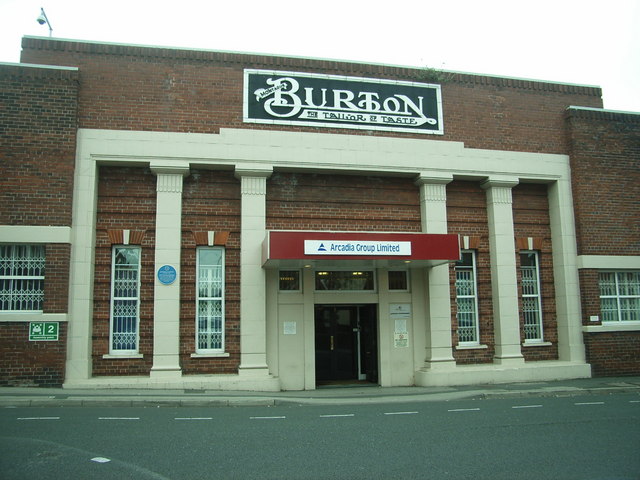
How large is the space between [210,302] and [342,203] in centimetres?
431

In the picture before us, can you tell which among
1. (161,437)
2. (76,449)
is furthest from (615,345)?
(76,449)

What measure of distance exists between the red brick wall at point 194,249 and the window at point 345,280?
2285 millimetres

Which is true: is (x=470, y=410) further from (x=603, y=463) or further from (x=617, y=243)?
(x=617, y=243)

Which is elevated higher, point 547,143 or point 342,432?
point 547,143

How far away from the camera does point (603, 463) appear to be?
22.9ft

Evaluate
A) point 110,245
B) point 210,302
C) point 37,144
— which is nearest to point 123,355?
point 210,302

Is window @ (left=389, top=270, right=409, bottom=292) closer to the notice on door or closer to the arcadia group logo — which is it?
the notice on door

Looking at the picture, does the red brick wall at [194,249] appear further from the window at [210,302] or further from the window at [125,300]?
the window at [125,300]

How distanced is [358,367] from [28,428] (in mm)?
9026

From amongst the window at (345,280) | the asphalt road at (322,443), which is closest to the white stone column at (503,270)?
the window at (345,280)

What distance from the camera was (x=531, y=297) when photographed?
1652 centimetres

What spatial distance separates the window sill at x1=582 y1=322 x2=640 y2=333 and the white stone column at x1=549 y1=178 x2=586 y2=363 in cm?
25

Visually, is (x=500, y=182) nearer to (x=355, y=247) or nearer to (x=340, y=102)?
(x=340, y=102)

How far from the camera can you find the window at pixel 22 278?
1323 cm
